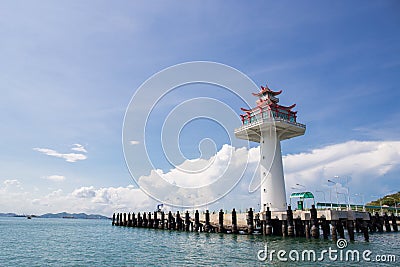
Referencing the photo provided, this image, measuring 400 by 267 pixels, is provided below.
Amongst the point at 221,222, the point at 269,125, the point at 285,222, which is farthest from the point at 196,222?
the point at 269,125

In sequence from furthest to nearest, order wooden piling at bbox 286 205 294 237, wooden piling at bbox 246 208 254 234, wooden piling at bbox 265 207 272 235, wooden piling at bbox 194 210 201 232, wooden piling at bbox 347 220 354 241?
wooden piling at bbox 194 210 201 232 → wooden piling at bbox 246 208 254 234 → wooden piling at bbox 265 207 272 235 → wooden piling at bbox 286 205 294 237 → wooden piling at bbox 347 220 354 241

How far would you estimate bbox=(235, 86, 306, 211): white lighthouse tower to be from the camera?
43031 mm

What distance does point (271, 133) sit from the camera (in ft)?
147

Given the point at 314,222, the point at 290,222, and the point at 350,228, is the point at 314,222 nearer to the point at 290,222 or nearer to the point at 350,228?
the point at 290,222

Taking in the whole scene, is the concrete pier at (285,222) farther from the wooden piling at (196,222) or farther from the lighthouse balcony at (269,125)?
the lighthouse balcony at (269,125)

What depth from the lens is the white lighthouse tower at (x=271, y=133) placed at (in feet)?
141

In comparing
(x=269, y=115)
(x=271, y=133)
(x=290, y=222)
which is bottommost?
(x=290, y=222)

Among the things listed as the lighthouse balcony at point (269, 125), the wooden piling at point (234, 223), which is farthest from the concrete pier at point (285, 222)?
the lighthouse balcony at point (269, 125)

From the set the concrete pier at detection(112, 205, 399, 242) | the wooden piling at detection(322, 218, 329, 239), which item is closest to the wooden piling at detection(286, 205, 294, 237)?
the concrete pier at detection(112, 205, 399, 242)

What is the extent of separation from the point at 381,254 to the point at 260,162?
69.7 ft

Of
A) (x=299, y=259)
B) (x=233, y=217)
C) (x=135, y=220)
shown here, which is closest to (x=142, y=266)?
(x=299, y=259)

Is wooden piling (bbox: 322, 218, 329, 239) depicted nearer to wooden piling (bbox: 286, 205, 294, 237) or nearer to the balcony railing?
wooden piling (bbox: 286, 205, 294, 237)

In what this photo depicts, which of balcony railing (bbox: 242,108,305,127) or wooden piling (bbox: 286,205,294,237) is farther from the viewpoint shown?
balcony railing (bbox: 242,108,305,127)

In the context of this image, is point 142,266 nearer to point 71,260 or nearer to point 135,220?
point 71,260
